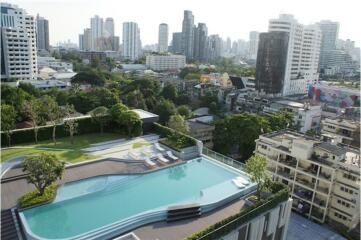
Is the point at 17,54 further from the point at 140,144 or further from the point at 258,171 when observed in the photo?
the point at 258,171

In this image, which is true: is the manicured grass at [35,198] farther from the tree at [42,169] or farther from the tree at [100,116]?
the tree at [100,116]

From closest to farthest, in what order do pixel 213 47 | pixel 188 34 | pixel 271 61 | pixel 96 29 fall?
1. pixel 271 61
2. pixel 188 34
3. pixel 213 47
4. pixel 96 29

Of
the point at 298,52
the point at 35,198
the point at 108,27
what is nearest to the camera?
the point at 35,198

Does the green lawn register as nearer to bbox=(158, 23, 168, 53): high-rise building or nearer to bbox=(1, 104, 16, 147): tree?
bbox=(1, 104, 16, 147): tree

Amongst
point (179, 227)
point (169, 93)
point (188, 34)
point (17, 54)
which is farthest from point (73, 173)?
point (188, 34)

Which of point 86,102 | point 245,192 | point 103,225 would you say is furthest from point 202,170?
point 86,102

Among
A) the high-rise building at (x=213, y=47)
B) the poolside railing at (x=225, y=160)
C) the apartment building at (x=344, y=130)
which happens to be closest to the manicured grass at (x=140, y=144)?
the poolside railing at (x=225, y=160)
